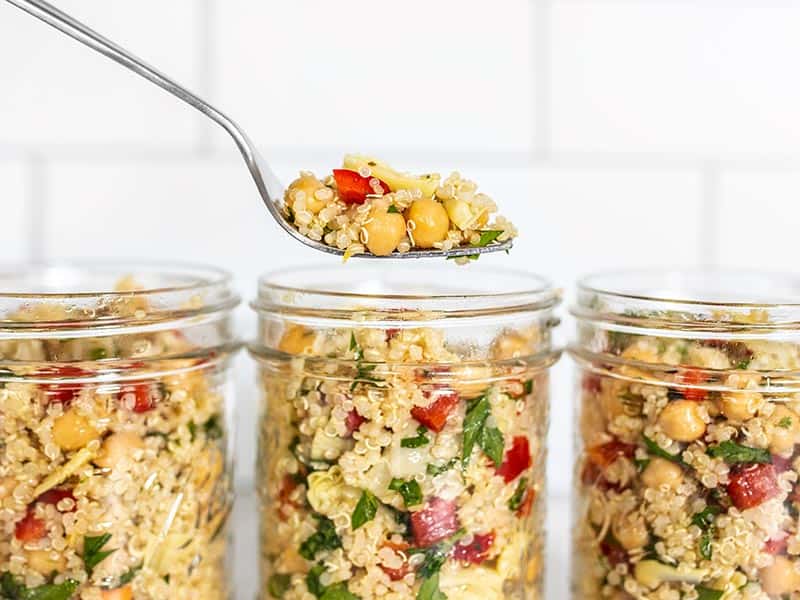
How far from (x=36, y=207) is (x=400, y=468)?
60 cm

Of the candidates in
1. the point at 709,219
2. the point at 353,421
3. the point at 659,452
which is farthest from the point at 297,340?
the point at 709,219

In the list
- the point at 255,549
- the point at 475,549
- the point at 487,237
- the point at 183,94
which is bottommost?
the point at 255,549

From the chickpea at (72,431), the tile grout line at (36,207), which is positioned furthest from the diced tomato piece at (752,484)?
the tile grout line at (36,207)

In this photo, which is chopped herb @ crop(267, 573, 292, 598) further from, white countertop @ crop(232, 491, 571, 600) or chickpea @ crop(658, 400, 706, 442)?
chickpea @ crop(658, 400, 706, 442)

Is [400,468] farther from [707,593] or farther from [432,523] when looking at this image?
[707,593]

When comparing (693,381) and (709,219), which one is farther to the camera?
(709,219)

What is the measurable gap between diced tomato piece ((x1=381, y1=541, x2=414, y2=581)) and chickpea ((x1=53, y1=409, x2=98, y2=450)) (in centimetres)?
24

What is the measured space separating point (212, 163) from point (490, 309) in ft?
1.53

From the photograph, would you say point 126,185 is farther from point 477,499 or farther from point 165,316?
point 477,499

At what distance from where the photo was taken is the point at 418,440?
0.71 meters

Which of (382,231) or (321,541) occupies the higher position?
(382,231)

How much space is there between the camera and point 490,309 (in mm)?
758

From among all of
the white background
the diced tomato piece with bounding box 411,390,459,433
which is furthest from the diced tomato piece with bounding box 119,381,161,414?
the white background

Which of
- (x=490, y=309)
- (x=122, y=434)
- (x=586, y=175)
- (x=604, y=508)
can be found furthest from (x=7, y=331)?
(x=586, y=175)
